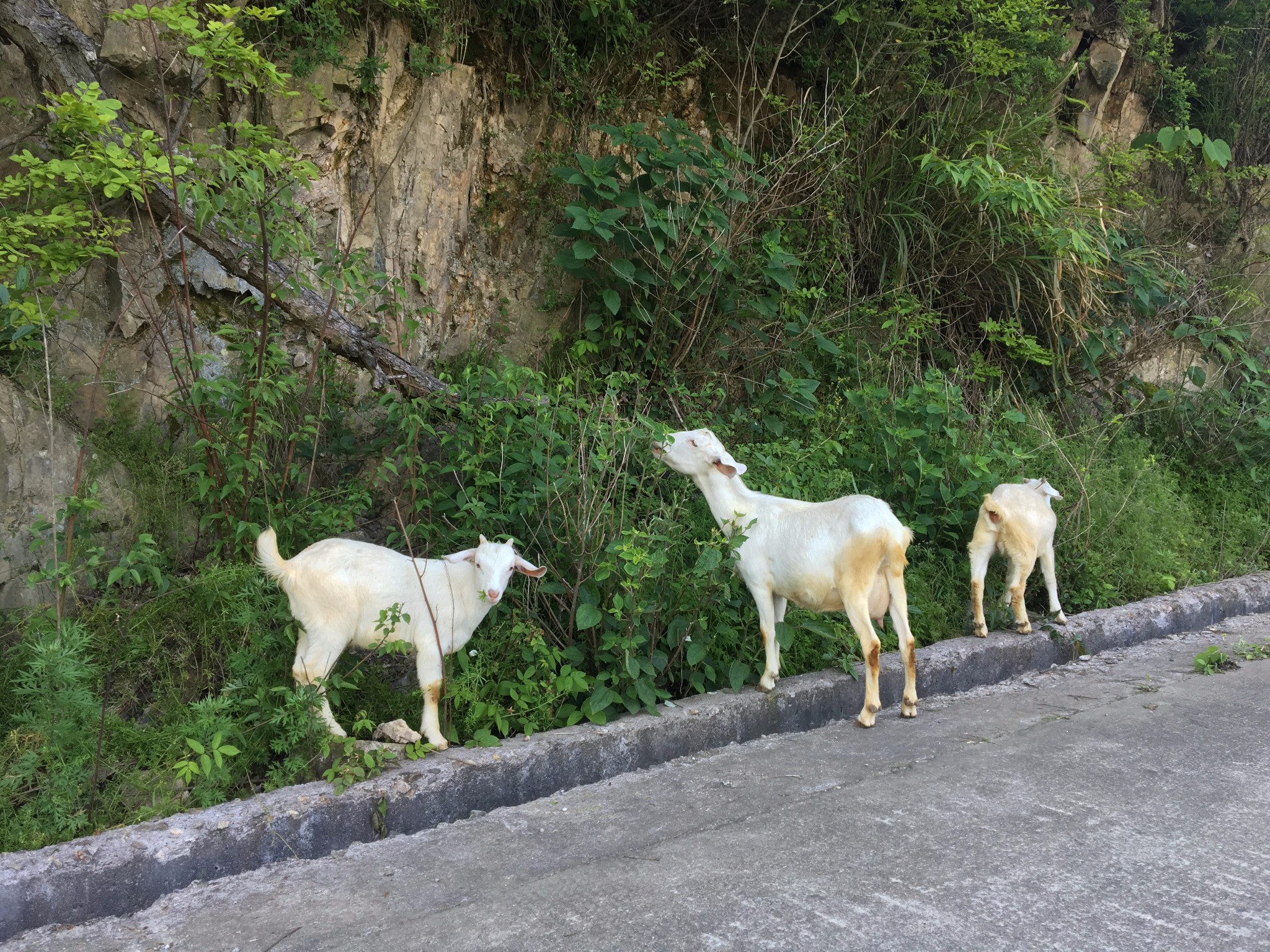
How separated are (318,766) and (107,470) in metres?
2.39

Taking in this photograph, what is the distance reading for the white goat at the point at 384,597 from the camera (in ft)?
12.1

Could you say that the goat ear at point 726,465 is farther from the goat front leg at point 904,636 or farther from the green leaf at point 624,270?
the green leaf at point 624,270

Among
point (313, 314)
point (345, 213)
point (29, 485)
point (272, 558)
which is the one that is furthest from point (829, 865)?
point (345, 213)

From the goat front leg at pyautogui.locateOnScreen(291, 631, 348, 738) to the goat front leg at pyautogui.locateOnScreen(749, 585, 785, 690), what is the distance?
1.91 meters

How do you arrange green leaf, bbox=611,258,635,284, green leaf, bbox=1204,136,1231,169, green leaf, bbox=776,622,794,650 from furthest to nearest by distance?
green leaf, bbox=1204,136,1231,169
green leaf, bbox=611,258,635,284
green leaf, bbox=776,622,794,650

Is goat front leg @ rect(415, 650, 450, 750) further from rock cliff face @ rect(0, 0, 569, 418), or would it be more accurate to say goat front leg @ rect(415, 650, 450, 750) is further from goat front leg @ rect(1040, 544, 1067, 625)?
goat front leg @ rect(1040, 544, 1067, 625)

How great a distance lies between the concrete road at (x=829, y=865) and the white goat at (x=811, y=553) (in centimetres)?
45

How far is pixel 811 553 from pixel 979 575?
1734 millimetres

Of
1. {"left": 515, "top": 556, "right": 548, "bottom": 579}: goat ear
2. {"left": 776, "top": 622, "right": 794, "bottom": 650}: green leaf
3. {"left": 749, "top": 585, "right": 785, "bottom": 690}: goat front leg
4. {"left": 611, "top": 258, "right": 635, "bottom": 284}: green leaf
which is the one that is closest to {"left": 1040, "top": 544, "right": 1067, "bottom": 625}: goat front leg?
{"left": 776, "top": 622, "right": 794, "bottom": 650}: green leaf

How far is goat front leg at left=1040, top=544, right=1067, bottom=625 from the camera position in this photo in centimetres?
588

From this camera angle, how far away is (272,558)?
3645mm

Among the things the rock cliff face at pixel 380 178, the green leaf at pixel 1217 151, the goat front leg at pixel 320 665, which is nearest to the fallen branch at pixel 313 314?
the rock cliff face at pixel 380 178

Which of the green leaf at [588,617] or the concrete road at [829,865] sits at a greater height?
the green leaf at [588,617]

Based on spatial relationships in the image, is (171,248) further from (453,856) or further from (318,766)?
(453,856)
